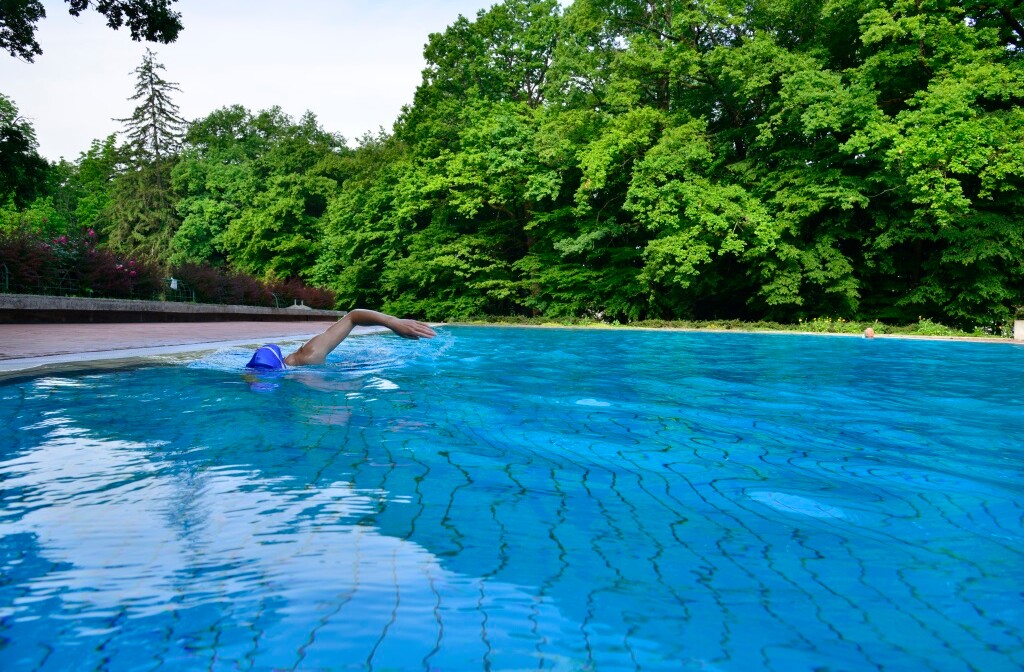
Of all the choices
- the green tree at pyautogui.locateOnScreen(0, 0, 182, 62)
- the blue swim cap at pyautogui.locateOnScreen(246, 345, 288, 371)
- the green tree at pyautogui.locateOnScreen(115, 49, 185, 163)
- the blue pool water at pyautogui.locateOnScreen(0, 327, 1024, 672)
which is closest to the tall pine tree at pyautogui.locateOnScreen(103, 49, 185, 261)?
the green tree at pyautogui.locateOnScreen(115, 49, 185, 163)

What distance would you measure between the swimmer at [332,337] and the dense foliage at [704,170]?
16.2 meters

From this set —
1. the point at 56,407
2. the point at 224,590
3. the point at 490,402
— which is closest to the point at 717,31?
the point at 490,402

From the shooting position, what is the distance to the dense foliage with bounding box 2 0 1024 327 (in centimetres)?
1889

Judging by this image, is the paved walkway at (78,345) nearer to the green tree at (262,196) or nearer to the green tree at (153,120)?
the green tree at (262,196)

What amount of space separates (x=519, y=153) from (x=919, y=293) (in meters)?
15.1

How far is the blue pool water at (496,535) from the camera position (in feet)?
6.27

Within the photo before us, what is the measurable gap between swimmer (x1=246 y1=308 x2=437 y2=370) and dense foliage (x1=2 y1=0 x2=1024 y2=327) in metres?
16.2

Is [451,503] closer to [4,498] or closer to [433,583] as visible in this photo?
[433,583]

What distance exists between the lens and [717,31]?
24531 millimetres

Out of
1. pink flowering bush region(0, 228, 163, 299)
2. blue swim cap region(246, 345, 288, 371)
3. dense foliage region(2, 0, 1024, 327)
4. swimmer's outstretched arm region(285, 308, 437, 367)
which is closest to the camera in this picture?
swimmer's outstretched arm region(285, 308, 437, 367)

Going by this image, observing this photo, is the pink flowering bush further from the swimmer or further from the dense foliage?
the dense foliage

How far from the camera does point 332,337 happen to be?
27.4ft

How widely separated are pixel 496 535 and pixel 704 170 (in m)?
23.3

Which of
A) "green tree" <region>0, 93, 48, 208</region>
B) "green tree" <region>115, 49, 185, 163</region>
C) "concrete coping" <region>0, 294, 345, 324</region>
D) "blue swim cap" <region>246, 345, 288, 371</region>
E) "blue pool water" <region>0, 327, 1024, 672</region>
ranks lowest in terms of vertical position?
"blue pool water" <region>0, 327, 1024, 672</region>
